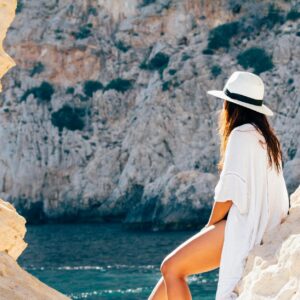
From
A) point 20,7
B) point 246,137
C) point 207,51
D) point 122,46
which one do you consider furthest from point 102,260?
point 20,7

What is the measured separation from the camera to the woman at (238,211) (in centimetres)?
379

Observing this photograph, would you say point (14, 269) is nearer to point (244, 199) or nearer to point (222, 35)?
point (244, 199)

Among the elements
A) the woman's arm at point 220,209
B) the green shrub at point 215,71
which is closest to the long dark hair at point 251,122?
the woman's arm at point 220,209

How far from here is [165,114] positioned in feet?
151

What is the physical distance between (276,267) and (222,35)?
1807 inches

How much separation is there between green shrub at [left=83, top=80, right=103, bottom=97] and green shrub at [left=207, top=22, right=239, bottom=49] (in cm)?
733

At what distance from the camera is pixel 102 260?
29.3 metres

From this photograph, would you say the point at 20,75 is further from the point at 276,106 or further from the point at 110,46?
the point at 276,106

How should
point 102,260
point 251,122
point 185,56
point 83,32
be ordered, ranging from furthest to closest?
point 83,32
point 185,56
point 102,260
point 251,122

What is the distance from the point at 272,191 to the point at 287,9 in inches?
1821

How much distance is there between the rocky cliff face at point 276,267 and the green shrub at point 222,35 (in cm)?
4543

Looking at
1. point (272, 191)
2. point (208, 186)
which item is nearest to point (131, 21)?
point (208, 186)

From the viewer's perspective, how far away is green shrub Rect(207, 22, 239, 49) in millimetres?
48656

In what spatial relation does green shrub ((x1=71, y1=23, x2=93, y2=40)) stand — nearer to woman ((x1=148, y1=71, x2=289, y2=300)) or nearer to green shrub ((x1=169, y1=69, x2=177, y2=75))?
green shrub ((x1=169, y1=69, x2=177, y2=75))
